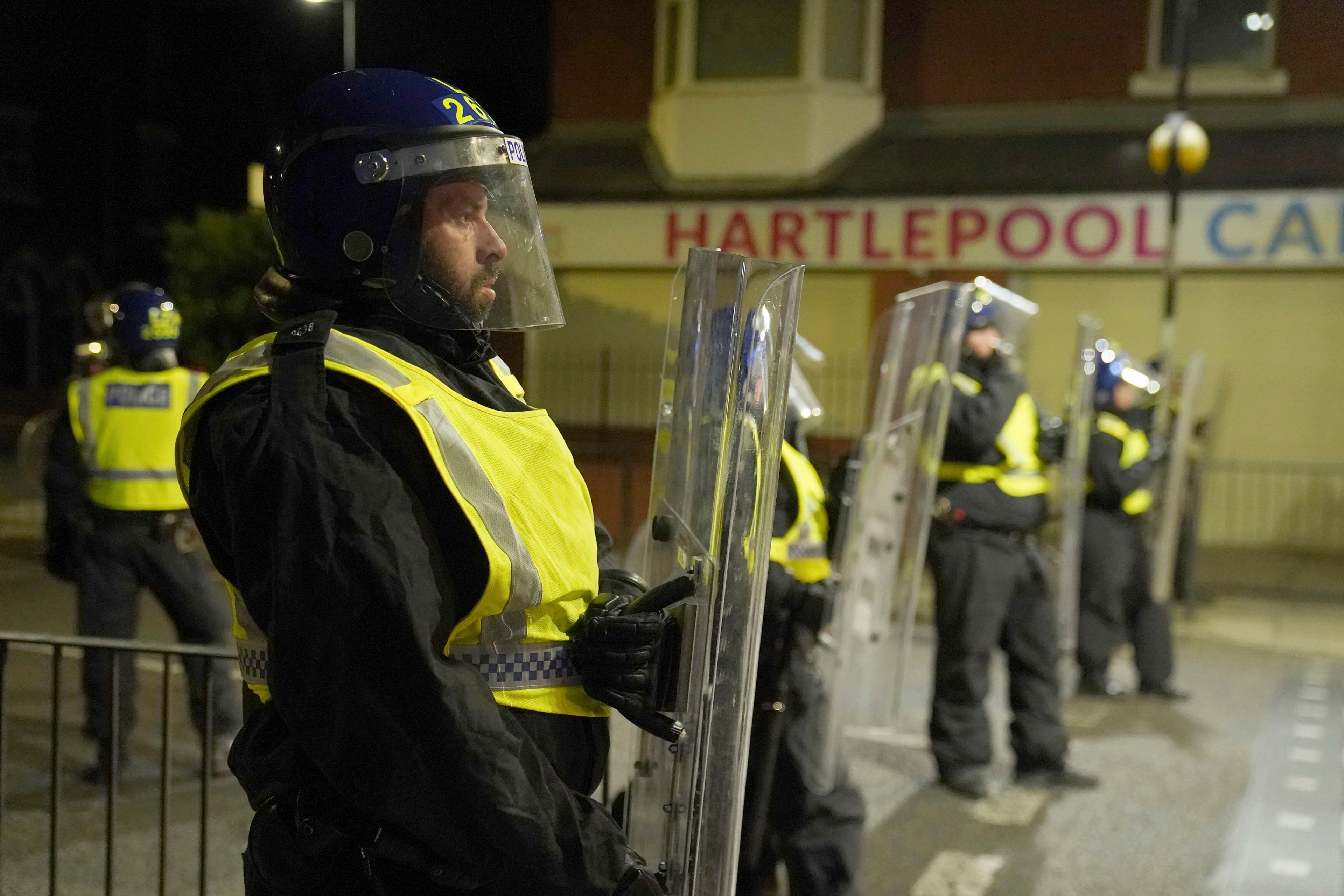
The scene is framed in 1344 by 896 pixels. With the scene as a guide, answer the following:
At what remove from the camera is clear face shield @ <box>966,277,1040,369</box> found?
5629mm

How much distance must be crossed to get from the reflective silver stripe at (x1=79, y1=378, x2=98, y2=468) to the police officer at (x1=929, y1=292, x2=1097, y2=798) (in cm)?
357

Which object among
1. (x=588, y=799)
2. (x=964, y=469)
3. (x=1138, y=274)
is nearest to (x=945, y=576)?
(x=964, y=469)

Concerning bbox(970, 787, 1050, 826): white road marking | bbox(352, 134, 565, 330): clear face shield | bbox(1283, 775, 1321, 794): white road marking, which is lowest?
bbox(970, 787, 1050, 826): white road marking

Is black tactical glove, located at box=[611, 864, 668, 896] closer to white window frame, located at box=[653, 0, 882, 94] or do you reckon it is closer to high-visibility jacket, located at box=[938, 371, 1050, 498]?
high-visibility jacket, located at box=[938, 371, 1050, 498]

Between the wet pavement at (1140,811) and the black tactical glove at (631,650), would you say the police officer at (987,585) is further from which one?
the black tactical glove at (631,650)

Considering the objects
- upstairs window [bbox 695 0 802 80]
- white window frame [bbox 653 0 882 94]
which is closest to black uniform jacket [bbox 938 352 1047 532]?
white window frame [bbox 653 0 882 94]

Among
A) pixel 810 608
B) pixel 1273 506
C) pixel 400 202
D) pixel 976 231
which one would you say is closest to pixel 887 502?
pixel 810 608

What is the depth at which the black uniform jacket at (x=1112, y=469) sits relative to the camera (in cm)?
730

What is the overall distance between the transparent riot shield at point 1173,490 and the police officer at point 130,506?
16.4 ft

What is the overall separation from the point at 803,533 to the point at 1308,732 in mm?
4110

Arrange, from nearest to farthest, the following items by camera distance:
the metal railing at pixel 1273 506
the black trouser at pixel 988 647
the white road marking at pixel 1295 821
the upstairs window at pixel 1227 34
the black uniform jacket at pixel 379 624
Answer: the black uniform jacket at pixel 379 624 → the white road marking at pixel 1295 821 → the black trouser at pixel 988 647 → the metal railing at pixel 1273 506 → the upstairs window at pixel 1227 34

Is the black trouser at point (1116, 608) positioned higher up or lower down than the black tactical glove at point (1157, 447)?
lower down

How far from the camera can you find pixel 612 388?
12.7 metres

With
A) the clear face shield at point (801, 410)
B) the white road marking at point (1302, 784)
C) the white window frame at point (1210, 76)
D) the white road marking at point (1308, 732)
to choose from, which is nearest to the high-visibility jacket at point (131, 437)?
the clear face shield at point (801, 410)
